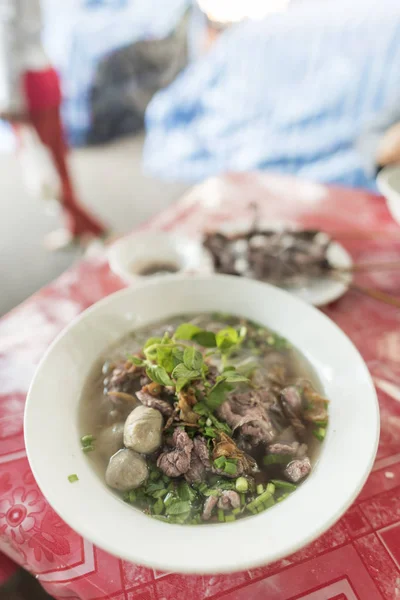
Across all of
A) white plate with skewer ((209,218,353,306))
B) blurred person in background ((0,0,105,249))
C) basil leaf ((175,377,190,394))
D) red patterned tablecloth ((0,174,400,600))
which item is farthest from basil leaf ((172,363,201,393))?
blurred person in background ((0,0,105,249))

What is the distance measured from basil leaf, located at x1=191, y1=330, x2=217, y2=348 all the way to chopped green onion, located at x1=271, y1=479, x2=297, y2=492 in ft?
1.28

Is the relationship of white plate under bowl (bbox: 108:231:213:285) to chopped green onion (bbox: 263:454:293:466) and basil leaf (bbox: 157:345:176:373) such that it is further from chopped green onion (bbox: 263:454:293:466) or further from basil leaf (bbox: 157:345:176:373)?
chopped green onion (bbox: 263:454:293:466)

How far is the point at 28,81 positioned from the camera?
2943 mm

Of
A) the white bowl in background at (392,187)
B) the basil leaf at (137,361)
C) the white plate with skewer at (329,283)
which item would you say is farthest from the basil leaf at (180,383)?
the white bowl in background at (392,187)

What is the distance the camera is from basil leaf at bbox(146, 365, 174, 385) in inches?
43.9

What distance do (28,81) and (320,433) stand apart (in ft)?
9.42

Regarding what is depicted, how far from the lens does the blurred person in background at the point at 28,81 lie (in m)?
2.81

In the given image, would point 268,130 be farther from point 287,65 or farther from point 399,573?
point 399,573

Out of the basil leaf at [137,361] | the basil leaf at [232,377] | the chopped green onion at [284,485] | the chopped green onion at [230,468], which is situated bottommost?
the chopped green onion at [284,485]

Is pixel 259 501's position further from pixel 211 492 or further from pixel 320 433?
pixel 320 433

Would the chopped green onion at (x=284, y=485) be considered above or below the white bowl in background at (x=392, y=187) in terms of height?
below

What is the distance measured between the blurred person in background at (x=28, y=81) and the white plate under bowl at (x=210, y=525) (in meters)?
2.22

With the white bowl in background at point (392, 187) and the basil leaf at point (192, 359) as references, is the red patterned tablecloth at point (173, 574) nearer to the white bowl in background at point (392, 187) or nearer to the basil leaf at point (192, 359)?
the white bowl in background at point (392, 187)

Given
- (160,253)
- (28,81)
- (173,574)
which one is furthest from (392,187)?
(28,81)
